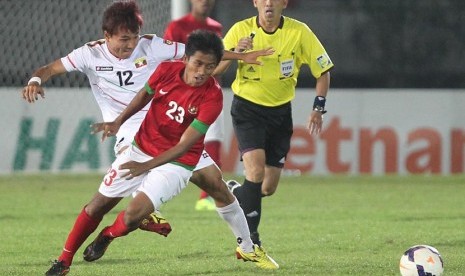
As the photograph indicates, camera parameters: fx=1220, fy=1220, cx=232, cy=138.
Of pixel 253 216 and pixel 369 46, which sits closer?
pixel 253 216

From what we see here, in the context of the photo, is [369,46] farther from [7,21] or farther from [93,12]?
[7,21]

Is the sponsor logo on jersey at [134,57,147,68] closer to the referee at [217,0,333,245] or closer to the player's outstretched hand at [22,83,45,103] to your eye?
the referee at [217,0,333,245]

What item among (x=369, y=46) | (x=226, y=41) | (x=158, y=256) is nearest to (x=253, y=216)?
(x=158, y=256)

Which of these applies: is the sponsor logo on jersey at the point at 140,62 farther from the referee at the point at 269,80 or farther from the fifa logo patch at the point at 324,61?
the fifa logo patch at the point at 324,61

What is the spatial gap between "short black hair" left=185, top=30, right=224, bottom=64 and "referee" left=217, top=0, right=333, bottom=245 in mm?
1642

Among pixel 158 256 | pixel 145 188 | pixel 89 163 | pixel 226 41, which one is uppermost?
pixel 226 41

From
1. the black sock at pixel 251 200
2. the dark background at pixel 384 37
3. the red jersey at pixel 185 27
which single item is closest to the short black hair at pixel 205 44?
the black sock at pixel 251 200

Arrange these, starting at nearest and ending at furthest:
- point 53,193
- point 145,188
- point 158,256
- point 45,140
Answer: point 145,188 → point 158,256 → point 53,193 → point 45,140

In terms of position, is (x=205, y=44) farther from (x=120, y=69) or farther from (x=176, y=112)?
(x=120, y=69)

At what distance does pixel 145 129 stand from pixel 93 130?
32cm

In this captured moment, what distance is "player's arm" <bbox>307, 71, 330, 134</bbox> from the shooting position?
8.59 meters

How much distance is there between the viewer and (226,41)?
8984 millimetres

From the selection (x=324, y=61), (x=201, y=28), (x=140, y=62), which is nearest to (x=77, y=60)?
(x=140, y=62)

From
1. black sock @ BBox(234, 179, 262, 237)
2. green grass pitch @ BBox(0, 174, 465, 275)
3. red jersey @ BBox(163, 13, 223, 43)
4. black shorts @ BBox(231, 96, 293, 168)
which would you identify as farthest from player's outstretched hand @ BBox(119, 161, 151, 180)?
red jersey @ BBox(163, 13, 223, 43)
